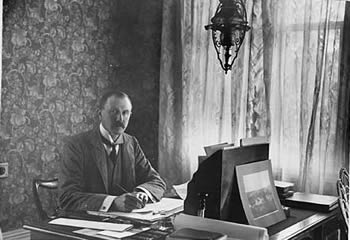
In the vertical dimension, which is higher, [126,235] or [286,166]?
[286,166]

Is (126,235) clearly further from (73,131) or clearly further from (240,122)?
(240,122)

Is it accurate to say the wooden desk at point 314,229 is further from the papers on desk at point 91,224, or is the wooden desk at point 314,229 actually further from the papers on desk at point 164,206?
the papers on desk at point 91,224

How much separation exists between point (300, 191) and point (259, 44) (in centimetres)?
61

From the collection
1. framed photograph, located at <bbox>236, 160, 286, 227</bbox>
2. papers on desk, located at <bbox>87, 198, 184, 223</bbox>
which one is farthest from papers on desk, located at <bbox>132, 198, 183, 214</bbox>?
framed photograph, located at <bbox>236, 160, 286, 227</bbox>

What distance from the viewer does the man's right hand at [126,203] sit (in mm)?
1531

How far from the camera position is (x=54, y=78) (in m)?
1.39

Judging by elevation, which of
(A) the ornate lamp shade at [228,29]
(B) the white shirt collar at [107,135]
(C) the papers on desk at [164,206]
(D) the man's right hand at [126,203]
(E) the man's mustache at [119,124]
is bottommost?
(C) the papers on desk at [164,206]

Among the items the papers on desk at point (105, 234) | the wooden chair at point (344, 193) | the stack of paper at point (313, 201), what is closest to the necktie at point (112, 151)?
the papers on desk at point (105, 234)

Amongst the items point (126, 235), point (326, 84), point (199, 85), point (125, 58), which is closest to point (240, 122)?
point (199, 85)

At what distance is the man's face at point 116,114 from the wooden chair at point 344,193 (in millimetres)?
883

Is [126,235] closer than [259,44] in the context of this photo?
Yes

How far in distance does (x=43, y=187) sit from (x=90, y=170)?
0.16 metres

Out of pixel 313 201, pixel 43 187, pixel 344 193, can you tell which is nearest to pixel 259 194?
pixel 313 201

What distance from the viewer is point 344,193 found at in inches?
73.8
